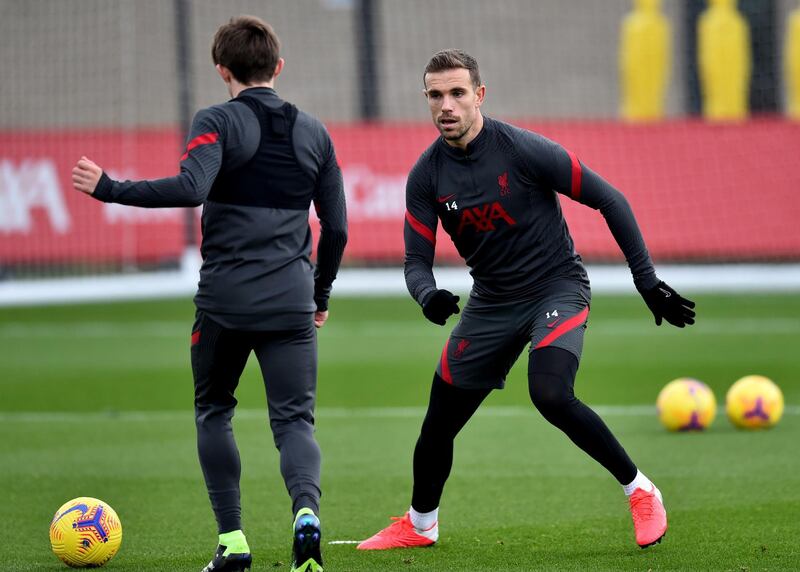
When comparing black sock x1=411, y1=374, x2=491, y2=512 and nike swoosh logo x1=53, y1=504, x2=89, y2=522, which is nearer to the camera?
nike swoosh logo x1=53, y1=504, x2=89, y2=522

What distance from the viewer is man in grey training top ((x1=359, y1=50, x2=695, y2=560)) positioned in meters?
6.12

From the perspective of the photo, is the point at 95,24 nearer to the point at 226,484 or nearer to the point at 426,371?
the point at 426,371

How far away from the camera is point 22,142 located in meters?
19.1

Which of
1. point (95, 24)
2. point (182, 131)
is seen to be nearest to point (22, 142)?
point (182, 131)

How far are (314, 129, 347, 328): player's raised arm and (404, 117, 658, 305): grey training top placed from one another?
1.48ft

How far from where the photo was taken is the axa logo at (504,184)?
20.5 feet

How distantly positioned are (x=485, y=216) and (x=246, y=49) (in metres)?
1.40

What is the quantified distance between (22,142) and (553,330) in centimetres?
1436

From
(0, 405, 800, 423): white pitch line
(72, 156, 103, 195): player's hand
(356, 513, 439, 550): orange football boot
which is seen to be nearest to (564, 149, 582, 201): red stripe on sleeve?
(356, 513, 439, 550): orange football boot

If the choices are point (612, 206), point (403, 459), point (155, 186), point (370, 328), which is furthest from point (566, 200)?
point (155, 186)

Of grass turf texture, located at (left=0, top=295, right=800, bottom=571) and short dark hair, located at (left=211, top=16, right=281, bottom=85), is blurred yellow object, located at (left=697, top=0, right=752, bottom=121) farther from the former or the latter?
short dark hair, located at (left=211, top=16, right=281, bottom=85)

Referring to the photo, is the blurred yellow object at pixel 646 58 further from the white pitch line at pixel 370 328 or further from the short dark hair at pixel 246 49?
the short dark hair at pixel 246 49

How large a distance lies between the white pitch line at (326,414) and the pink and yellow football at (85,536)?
5007mm

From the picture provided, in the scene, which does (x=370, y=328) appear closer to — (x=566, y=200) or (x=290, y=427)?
(x=566, y=200)
